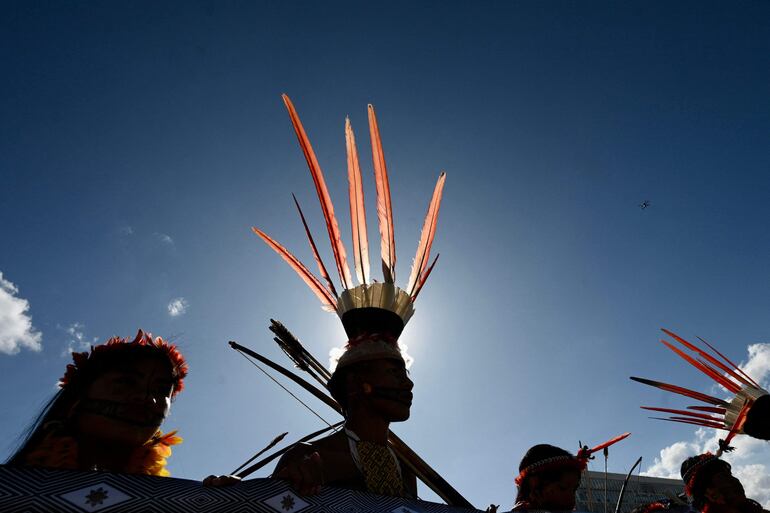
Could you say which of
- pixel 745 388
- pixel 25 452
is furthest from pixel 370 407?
pixel 745 388

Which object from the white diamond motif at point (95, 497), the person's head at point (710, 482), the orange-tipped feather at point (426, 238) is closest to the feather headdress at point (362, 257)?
the orange-tipped feather at point (426, 238)

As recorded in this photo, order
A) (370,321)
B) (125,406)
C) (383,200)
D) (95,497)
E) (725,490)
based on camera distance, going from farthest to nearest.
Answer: (383,200) → (725,490) → (370,321) → (125,406) → (95,497)

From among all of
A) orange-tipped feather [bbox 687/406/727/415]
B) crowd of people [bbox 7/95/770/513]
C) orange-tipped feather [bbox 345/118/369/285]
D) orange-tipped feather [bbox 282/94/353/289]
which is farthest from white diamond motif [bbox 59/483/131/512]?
orange-tipped feather [bbox 687/406/727/415]

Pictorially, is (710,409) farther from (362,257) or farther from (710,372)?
(362,257)

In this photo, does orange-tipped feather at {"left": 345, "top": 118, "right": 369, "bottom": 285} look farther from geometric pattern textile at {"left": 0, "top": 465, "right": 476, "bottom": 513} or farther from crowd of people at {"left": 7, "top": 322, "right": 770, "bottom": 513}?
geometric pattern textile at {"left": 0, "top": 465, "right": 476, "bottom": 513}

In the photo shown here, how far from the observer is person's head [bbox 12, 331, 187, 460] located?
215cm

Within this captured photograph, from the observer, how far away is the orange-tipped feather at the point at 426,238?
366 centimetres

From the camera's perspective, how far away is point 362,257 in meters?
3.54

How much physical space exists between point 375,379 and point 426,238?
1327 millimetres

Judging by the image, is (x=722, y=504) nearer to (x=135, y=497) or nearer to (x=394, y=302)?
(x=394, y=302)

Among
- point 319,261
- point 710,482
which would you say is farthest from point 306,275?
point 710,482

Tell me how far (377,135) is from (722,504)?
3835mm

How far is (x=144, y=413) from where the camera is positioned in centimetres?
221

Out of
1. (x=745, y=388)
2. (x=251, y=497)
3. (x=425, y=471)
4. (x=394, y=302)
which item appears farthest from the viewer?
(x=745, y=388)
